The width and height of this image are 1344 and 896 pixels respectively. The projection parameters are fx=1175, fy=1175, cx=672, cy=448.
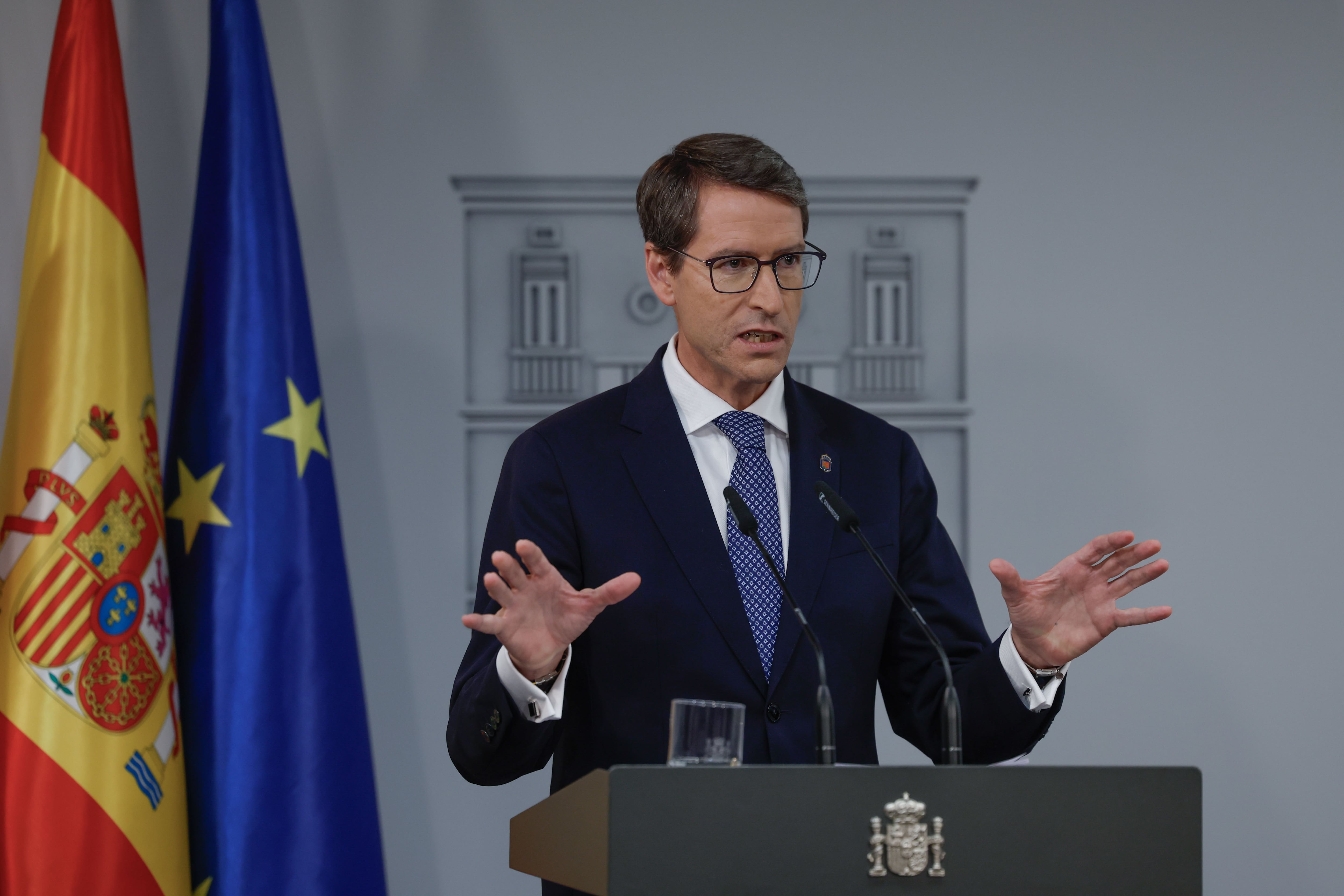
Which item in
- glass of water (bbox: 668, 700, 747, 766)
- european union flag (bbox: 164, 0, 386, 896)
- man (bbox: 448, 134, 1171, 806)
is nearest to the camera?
glass of water (bbox: 668, 700, 747, 766)

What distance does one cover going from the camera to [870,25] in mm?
3223

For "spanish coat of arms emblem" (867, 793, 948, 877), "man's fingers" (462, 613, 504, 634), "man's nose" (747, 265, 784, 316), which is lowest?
"spanish coat of arms emblem" (867, 793, 948, 877)

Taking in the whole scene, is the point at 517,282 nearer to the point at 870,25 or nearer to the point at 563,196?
the point at 563,196

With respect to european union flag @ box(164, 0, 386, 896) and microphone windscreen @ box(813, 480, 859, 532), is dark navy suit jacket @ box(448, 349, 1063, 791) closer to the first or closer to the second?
microphone windscreen @ box(813, 480, 859, 532)

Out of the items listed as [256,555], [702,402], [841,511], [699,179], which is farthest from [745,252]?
[256,555]

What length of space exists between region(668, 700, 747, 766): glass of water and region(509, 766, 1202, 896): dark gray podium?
113mm

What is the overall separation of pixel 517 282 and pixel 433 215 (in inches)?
11.2

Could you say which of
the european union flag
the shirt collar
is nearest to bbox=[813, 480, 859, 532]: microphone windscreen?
the shirt collar

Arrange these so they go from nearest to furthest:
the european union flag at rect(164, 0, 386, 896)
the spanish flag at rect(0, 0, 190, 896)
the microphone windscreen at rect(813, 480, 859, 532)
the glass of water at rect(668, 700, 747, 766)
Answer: the glass of water at rect(668, 700, 747, 766), the microphone windscreen at rect(813, 480, 859, 532), the spanish flag at rect(0, 0, 190, 896), the european union flag at rect(164, 0, 386, 896)

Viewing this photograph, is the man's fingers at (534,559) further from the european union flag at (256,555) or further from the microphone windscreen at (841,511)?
the european union flag at (256,555)

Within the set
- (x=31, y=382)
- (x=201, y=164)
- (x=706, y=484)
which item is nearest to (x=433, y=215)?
(x=201, y=164)

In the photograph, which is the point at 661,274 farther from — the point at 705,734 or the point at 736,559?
the point at 705,734

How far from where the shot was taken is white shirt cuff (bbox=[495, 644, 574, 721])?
1.46m

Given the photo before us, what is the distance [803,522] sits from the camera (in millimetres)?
1743
